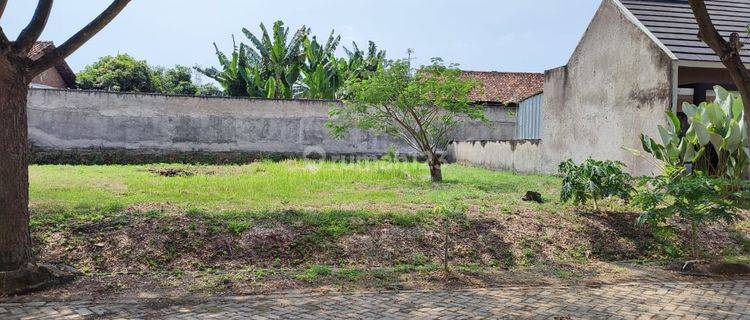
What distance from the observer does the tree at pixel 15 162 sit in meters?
5.25

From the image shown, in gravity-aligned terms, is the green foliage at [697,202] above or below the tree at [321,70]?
below

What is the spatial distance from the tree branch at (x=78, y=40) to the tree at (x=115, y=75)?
1254 inches

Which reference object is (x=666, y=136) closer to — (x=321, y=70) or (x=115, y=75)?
(x=321, y=70)

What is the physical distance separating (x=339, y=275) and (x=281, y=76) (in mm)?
23172

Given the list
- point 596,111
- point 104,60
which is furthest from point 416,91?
point 104,60

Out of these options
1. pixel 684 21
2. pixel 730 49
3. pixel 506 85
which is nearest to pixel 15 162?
pixel 730 49

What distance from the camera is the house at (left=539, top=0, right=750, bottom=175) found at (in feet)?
34.8

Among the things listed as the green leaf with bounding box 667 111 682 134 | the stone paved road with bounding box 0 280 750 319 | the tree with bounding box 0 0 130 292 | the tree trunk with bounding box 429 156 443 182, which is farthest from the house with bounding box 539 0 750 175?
the tree with bounding box 0 0 130 292

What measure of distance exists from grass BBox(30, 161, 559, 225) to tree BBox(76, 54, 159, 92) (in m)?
23.4

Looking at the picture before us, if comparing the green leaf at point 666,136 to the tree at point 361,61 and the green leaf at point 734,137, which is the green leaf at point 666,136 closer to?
the green leaf at point 734,137

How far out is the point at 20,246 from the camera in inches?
213

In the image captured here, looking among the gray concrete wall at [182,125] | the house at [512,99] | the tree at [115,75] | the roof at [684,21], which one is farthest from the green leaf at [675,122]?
the tree at [115,75]

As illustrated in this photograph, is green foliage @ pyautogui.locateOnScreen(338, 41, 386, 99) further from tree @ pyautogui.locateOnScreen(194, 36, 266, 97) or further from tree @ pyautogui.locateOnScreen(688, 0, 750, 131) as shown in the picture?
tree @ pyautogui.locateOnScreen(688, 0, 750, 131)

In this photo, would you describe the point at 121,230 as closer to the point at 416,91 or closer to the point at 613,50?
the point at 416,91
